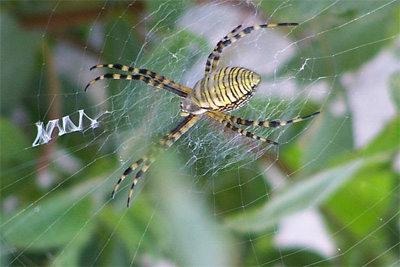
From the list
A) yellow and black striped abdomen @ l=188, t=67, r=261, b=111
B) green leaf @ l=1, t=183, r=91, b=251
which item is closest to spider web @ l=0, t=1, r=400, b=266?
green leaf @ l=1, t=183, r=91, b=251

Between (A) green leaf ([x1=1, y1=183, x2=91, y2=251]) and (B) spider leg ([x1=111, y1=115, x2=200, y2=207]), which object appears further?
(B) spider leg ([x1=111, y1=115, x2=200, y2=207])

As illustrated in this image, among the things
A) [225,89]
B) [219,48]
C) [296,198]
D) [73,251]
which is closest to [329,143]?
[296,198]

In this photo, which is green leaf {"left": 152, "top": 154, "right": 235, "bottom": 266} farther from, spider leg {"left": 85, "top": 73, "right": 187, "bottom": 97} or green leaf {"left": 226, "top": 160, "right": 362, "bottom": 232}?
spider leg {"left": 85, "top": 73, "right": 187, "bottom": 97}

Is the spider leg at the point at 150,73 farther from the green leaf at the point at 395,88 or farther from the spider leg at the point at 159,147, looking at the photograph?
the green leaf at the point at 395,88

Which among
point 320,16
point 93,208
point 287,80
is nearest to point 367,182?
point 287,80

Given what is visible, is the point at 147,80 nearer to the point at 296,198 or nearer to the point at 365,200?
the point at 296,198

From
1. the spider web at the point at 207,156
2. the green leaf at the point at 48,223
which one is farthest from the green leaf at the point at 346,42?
the green leaf at the point at 48,223

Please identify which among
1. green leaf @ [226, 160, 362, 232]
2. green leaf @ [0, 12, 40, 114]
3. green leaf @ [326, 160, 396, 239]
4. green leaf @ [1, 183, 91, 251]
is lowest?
green leaf @ [326, 160, 396, 239]
